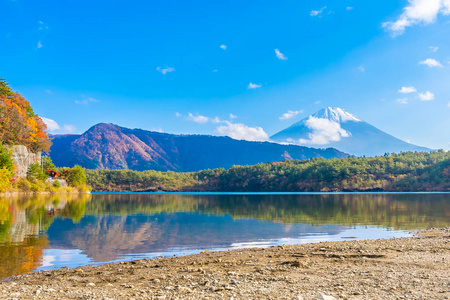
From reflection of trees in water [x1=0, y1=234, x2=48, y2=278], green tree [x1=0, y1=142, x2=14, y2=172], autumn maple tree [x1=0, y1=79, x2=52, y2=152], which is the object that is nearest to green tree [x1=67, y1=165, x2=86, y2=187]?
autumn maple tree [x1=0, y1=79, x2=52, y2=152]

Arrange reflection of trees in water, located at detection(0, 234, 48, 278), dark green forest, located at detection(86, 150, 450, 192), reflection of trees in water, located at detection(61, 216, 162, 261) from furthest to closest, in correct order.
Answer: dark green forest, located at detection(86, 150, 450, 192) → reflection of trees in water, located at detection(61, 216, 162, 261) → reflection of trees in water, located at detection(0, 234, 48, 278)

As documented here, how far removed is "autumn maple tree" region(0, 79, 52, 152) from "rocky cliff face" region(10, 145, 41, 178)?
1915mm

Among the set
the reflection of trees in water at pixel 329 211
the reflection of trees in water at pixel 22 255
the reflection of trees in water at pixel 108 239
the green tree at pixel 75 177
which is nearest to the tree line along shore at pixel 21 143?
the green tree at pixel 75 177

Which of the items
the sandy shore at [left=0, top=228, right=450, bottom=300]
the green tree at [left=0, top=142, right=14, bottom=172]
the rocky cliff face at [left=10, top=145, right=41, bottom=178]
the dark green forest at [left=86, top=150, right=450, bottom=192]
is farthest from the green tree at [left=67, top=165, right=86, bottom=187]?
the sandy shore at [left=0, top=228, right=450, bottom=300]

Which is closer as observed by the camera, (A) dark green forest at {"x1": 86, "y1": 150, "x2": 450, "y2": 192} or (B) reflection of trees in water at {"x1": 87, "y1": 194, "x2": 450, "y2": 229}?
(B) reflection of trees in water at {"x1": 87, "y1": 194, "x2": 450, "y2": 229}

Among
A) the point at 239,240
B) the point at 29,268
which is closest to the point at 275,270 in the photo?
the point at 29,268

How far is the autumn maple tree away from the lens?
64125mm

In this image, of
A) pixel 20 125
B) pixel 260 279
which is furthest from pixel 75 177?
pixel 260 279

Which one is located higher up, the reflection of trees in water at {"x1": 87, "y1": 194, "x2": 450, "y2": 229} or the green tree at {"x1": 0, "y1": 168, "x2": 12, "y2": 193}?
the green tree at {"x1": 0, "y1": 168, "x2": 12, "y2": 193}

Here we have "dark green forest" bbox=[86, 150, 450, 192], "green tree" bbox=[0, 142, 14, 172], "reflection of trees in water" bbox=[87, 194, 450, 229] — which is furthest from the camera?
"dark green forest" bbox=[86, 150, 450, 192]

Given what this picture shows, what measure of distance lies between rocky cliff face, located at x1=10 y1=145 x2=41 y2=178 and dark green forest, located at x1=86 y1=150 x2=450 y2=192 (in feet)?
316

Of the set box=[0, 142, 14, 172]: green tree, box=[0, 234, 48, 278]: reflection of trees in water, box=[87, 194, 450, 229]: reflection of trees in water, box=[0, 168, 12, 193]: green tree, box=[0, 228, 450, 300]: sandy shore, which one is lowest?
box=[87, 194, 450, 229]: reflection of trees in water

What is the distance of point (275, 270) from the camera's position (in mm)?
8766

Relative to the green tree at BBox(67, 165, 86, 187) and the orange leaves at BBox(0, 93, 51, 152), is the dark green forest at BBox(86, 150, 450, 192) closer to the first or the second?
the green tree at BBox(67, 165, 86, 187)
